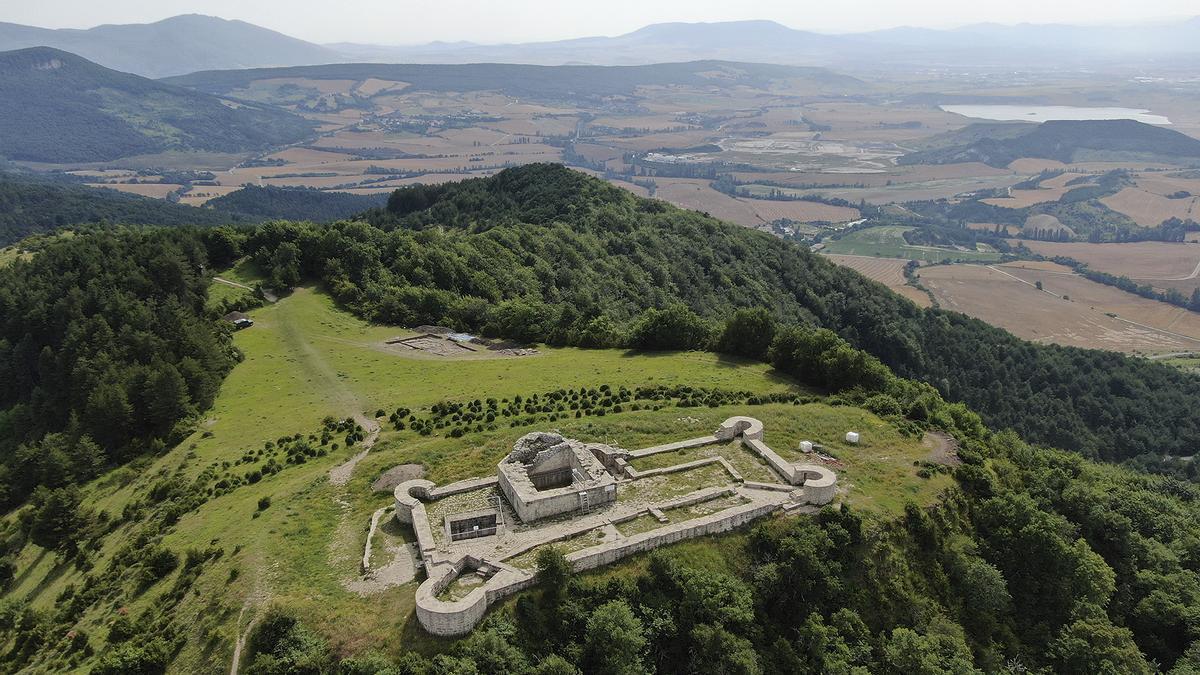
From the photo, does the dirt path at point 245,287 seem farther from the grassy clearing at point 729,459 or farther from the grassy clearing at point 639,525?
the grassy clearing at point 639,525

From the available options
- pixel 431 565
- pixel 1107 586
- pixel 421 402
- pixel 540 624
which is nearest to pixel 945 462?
pixel 1107 586

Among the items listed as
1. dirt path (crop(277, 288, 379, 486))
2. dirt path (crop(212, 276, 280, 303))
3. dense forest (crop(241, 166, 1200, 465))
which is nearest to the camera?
dirt path (crop(277, 288, 379, 486))

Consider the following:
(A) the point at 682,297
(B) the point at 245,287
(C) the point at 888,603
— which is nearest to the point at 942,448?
(C) the point at 888,603

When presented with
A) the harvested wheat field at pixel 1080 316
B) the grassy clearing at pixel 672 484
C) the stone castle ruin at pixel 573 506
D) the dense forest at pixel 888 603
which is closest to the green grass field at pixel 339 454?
the stone castle ruin at pixel 573 506

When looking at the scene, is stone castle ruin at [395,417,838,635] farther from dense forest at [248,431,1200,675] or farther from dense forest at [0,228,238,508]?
dense forest at [0,228,238,508]

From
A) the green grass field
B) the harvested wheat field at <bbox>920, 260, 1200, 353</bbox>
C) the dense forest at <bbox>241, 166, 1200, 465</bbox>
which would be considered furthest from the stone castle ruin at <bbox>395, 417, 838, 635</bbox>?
the harvested wheat field at <bbox>920, 260, 1200, 353</bbox>

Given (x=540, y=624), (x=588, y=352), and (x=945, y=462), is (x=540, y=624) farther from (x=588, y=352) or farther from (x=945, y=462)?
(x=588, y=352)
